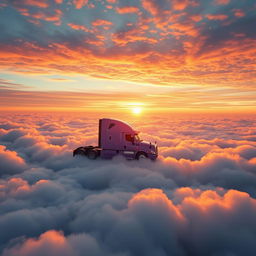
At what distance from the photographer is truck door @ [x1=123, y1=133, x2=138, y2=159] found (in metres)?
22.2

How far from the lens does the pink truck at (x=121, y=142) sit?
2220 centimetres

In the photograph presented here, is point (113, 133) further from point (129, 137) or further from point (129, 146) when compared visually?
point (129, 146)

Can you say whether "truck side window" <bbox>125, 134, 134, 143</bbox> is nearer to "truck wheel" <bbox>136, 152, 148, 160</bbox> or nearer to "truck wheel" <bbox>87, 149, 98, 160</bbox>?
"truck wheel" <bbox>136, 152, 148, 160</bbox>

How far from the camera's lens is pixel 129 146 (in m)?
22.2

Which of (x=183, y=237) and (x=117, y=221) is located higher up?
(x=117, y=221)

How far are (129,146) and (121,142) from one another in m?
1.17

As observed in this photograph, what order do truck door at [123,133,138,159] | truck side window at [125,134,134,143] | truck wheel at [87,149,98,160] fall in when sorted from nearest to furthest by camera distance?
truck door at [123,133,138,159]
truck side window at [125,134,134,143]
truck wheel at [87,149,98,160]

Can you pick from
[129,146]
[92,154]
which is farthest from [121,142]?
[92,154]

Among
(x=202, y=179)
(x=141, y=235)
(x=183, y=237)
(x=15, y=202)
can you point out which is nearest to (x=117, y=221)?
(x=141, y=235)

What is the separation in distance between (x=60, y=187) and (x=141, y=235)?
12.6 metres

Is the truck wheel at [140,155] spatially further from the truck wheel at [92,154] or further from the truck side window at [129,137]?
the truck wheel at [92,154]

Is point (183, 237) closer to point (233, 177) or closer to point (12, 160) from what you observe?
point (233, 177)

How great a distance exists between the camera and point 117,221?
47.3ft

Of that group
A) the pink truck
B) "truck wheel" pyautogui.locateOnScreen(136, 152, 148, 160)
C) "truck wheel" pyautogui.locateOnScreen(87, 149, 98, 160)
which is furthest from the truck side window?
"truck wheel" pyautogui.locateOnScreen(87, 149, 98, 160)
